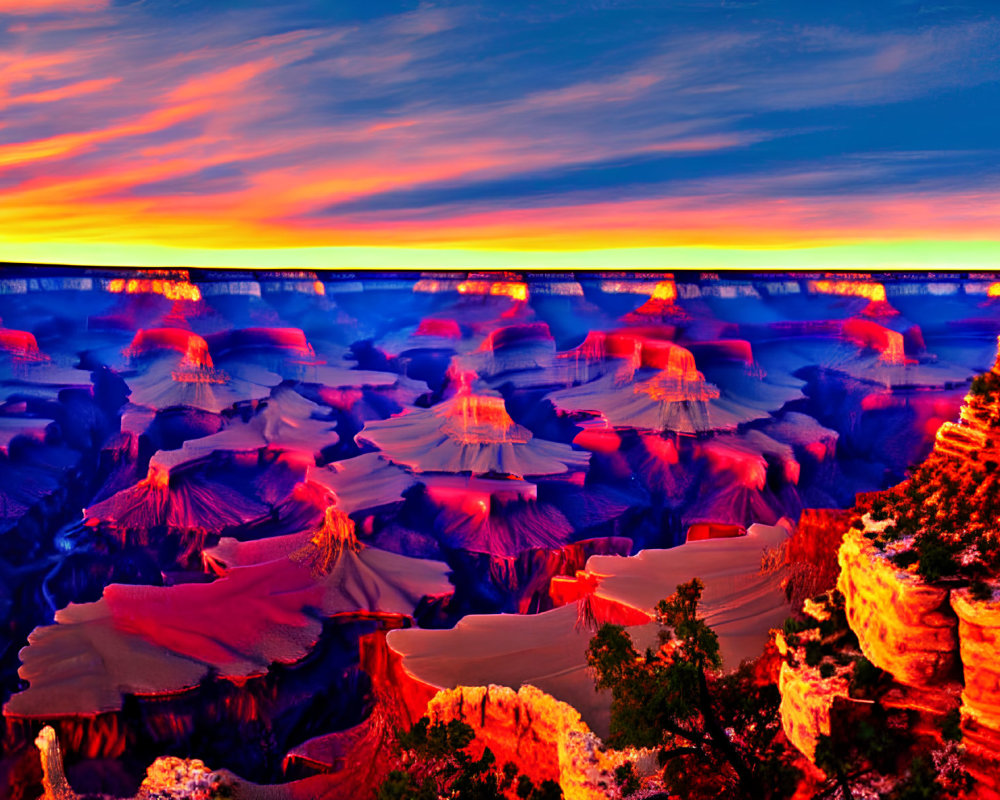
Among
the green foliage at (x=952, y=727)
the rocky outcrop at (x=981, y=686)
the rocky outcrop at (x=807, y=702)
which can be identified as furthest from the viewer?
the rocky outcrop at (x=807, y=702)

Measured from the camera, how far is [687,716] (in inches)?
325

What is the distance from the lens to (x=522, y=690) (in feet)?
43.5

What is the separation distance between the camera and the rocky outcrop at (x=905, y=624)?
774cm

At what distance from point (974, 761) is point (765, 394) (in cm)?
4106

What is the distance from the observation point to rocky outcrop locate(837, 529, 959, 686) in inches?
305

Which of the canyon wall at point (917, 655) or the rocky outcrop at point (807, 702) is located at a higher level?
the canyon wall at point (917, 655)

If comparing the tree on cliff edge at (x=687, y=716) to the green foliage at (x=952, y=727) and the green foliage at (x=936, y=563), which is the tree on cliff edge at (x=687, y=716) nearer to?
the green foliage at (x=952, y=727)

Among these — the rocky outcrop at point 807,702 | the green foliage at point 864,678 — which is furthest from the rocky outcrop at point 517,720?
the green foliage at point 864,678

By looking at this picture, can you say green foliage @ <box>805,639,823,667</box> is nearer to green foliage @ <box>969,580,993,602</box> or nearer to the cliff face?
the cliff face

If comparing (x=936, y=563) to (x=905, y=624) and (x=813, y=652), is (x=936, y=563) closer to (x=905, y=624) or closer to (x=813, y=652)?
(x=905, y=624)

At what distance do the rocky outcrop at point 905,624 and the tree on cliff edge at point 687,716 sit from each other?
167 cm

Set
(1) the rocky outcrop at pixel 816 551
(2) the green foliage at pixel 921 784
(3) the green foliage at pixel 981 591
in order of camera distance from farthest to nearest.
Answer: (1) the rocky outcrop at pixel 816 551
(3) the green foliage at pixel 981 591
(2) the green foliage at pixel 921 784

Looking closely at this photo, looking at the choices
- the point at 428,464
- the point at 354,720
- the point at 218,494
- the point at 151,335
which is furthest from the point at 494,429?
the point at 151,335

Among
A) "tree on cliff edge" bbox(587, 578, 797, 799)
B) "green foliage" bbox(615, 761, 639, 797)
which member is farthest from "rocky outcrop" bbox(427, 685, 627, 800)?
"tree on cliff edge" bbox(587, 578, 797, 799)
